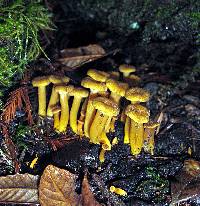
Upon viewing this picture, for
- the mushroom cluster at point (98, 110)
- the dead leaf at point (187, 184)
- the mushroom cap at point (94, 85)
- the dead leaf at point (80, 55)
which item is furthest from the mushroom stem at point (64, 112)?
the dead leaf at point (187, 184)

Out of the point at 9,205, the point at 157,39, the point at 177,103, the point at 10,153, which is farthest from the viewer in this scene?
the point at 157,39

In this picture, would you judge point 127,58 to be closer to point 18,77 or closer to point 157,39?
point 157,39

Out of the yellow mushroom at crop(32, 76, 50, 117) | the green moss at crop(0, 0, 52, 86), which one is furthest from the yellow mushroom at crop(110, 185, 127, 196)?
the green moss at crop(0, 0, 52, 86)

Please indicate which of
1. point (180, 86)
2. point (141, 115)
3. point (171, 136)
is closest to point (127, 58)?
point (180, 86)

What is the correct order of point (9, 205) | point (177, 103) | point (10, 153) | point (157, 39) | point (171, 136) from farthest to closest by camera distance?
point (157, 39)
point (177, 103)
point (171, 136)
point (10, 153)
point (9, 205)

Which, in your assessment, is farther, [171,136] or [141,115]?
[171,136]

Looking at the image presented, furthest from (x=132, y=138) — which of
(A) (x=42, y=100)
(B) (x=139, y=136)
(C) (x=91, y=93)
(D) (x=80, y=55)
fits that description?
(D) (x=80, y=55)

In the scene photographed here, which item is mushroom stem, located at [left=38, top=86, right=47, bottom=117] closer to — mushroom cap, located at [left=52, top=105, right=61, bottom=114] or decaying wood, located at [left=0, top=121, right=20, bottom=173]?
mushroom cap, located at [left=52, top=105, right=61, bottom=114]

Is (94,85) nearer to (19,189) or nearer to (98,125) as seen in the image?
(98,125)
